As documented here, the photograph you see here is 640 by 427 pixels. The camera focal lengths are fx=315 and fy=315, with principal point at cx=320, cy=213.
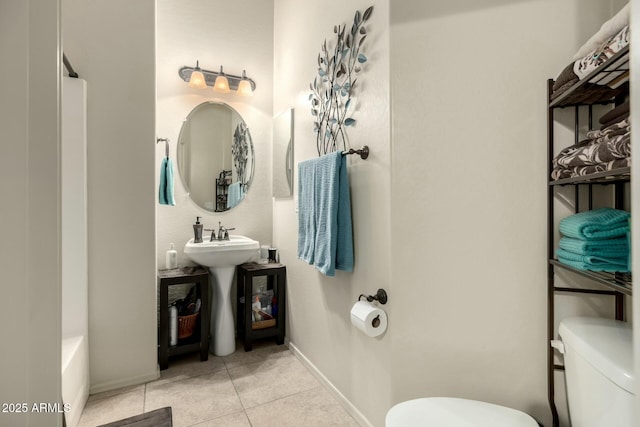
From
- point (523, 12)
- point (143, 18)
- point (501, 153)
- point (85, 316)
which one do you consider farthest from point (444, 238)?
point (143, 18)

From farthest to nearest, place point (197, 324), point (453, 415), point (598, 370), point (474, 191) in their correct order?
point (197, 324) → point (474, 191) → point (453, 415) → point (598, 370)

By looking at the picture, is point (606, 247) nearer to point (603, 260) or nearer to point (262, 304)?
point (603, 260)

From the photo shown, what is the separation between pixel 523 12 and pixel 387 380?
62.2 inches

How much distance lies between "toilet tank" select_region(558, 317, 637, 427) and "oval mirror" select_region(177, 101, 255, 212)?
92.2 inches

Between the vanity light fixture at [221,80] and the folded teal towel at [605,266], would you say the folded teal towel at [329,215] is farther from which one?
the vanity light fixture at [221,80]

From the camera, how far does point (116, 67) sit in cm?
194

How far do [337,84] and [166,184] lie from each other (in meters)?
1.47

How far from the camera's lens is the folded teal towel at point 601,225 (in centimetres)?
94

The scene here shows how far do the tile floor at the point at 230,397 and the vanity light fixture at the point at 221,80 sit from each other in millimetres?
2119

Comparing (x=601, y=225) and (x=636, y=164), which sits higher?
(x=636, y=164)

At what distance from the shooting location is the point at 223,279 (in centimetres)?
238

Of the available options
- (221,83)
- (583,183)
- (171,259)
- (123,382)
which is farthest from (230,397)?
(221,83)

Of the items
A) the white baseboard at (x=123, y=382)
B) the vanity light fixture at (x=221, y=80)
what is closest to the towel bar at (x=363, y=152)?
the vanity light fixture at (x=221, y=80)

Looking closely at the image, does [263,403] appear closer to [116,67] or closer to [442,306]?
[442,306]
